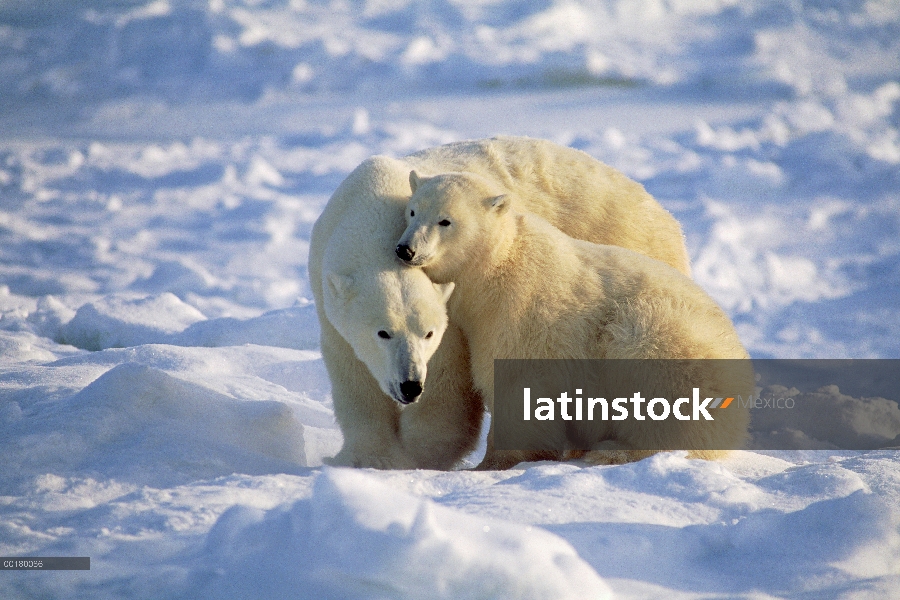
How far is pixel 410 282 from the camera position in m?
3.38

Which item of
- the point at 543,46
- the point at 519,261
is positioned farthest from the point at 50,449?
the point at 543,46

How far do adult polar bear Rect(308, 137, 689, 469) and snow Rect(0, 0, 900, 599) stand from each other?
0.41 meters

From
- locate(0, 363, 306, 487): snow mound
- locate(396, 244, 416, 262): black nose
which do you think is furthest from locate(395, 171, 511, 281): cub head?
locate(0, 363, 306, 487): snow mound

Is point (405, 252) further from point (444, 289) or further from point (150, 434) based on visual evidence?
point (150, 434)

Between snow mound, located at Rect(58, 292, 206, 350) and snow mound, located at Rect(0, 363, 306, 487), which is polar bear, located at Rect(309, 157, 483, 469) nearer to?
snow mound, located at Rect(0, 363, 306, 487)

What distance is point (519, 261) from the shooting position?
3723 mm

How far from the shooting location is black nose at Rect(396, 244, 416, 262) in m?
3.35

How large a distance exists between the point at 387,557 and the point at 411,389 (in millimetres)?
1115

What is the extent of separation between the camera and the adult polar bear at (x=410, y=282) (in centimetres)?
331

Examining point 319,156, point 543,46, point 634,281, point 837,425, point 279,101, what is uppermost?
point 543,46

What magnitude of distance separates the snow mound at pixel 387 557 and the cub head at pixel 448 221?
131cm

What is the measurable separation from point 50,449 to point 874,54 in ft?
58.7

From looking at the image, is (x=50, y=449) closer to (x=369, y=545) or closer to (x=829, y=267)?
(x=369, y=545)

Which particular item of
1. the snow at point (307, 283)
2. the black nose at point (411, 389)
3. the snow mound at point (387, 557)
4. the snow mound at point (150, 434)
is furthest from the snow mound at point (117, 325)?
the snow mound at point (387, 557)
